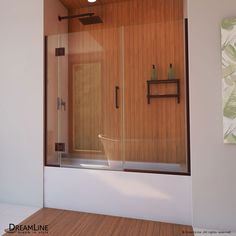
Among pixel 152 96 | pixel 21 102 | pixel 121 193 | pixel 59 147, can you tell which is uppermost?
pixel 152 96

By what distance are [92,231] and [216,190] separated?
3.99ft

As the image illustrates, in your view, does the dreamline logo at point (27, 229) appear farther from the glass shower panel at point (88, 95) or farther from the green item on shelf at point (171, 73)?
the green item on shelf at point (171, 73)

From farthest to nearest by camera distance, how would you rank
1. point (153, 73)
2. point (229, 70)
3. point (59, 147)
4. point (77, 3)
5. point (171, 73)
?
1. point (77, 3)
2. point (153, 73)
3. point (171, 73)
4. point (59, 147)
5. point (229, 70)

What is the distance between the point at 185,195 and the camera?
207 cm

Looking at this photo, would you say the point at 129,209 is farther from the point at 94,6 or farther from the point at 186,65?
the point at 94,6

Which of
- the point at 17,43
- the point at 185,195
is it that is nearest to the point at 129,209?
the point at 185,195

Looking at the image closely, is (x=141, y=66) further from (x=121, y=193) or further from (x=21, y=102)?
(x=121, y=193)

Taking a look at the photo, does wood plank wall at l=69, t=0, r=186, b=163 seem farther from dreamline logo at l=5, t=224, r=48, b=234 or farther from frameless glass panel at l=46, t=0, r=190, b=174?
dreamline logo at l=5, t=224, r=48, b=234

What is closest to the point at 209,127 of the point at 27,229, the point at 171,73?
the point at 171,73

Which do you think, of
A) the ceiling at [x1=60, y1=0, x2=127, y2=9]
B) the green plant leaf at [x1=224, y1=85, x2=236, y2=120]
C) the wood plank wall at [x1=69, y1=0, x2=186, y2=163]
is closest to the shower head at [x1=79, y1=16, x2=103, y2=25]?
the wood plank wall at [x1=69, y1=0, x2=186, y2=163]

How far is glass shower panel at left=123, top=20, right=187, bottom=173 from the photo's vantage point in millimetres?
2498

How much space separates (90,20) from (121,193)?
8.98 ft

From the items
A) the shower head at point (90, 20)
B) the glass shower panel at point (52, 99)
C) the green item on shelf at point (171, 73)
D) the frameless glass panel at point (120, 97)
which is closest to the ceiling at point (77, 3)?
the shower head at point (90, 20)

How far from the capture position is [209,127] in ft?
6.54
